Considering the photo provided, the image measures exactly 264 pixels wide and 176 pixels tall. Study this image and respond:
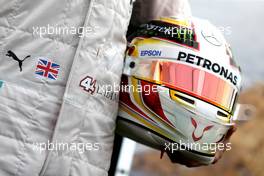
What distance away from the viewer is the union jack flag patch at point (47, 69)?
0.86 meters

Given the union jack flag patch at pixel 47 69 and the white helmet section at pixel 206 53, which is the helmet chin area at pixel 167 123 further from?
the union jack flag patch at pixel 47 69

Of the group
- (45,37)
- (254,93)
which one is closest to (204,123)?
(45,37)

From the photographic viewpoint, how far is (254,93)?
124 inches

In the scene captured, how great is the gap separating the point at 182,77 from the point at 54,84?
0.28m

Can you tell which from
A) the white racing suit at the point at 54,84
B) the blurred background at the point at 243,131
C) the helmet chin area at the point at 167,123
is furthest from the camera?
the blurred background at the point at 243,131

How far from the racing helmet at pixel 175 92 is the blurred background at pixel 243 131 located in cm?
197

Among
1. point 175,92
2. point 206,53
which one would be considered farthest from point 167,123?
point 206,53

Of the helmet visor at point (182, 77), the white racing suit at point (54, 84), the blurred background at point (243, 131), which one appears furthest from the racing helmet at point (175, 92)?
the blurred background at point (243, 131)

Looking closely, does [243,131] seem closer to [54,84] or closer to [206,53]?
[206,53]

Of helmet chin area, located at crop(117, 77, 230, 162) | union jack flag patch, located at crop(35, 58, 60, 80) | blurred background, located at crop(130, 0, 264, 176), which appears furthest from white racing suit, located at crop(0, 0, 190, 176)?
blurred background, located at crop(130, 0, 264, 176)

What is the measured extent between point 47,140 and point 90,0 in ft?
0.83

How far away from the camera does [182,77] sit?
3.36 feet

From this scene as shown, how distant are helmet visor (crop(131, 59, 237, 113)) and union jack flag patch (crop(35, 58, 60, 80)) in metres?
0.20

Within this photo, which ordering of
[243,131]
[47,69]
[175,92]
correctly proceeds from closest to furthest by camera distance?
[47,69]
[175,92]
[243,131]
